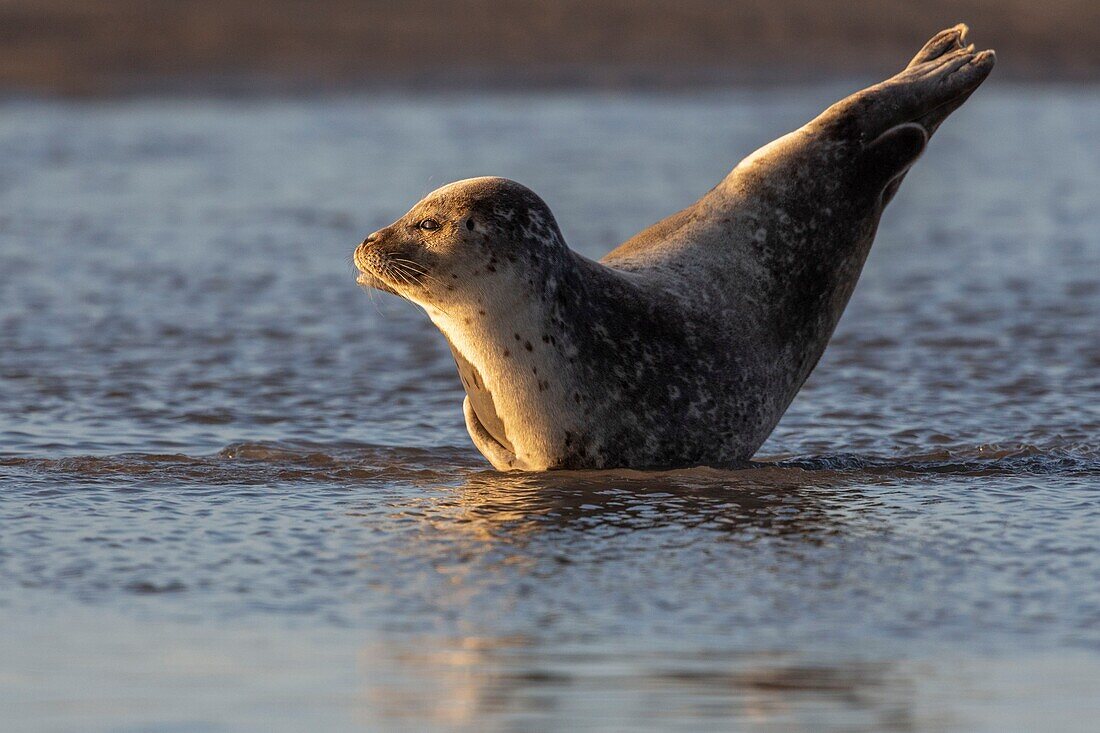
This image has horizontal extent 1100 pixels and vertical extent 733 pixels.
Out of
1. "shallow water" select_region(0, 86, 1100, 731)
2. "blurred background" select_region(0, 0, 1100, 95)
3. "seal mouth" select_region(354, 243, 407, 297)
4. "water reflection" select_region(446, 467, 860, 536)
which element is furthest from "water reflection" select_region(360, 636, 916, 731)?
"blurred background" select_region(0, 0, 1100, 95)

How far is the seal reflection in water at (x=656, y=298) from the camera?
6613mm

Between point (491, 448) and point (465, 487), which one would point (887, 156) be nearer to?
point (491, 448)

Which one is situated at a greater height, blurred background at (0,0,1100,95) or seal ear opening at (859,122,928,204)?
blurred background at (0,0,1100,95)

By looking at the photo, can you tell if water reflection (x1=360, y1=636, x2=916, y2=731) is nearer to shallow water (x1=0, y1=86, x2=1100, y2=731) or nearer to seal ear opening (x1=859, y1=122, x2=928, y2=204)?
shallow water (x1=0, y1=86, x2=1100, y2=731)

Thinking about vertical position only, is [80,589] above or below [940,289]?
below

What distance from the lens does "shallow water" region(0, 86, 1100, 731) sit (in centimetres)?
443

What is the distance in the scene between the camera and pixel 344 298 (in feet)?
36.9

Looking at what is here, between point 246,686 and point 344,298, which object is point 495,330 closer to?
point 246,686

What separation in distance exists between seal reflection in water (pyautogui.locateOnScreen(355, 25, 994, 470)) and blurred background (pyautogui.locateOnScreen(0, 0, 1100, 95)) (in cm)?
1397

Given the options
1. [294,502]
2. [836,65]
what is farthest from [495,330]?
[836,65]

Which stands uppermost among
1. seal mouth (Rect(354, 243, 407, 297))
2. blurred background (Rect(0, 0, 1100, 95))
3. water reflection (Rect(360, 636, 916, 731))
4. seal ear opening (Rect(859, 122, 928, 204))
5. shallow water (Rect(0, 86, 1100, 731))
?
blurred background (Rect(0, 0, 1100, 95))

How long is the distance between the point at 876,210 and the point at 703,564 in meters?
2.37

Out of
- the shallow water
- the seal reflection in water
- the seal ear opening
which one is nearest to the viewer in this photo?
the shallow water

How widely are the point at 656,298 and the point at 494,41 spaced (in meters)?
15.4
